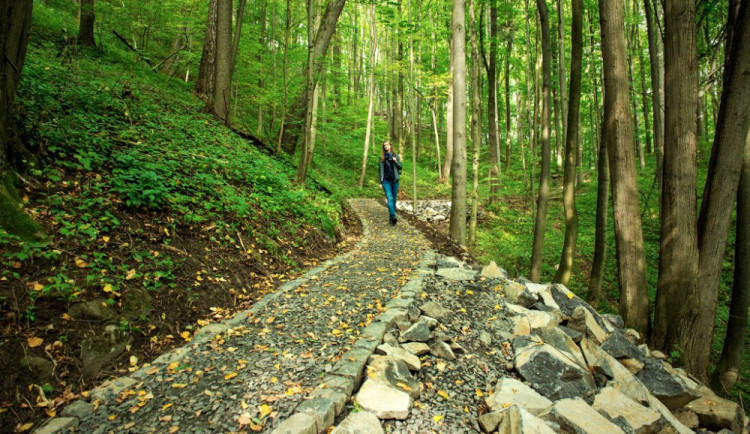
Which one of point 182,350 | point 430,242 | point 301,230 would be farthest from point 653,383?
point 301,230

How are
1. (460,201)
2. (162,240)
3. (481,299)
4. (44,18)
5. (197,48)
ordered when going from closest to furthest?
(162,240) < (481,299) < (460,201) < (44,18) < (197,48)

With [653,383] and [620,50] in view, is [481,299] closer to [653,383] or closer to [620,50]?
[653,383]

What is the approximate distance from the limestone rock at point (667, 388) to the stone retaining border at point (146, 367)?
426 cm

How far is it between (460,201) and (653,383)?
13.7 ft

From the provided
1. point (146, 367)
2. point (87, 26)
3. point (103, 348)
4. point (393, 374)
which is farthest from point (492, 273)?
point (87, 26)

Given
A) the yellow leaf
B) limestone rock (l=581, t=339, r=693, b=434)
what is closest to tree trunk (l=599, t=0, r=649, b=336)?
limestone rock (l=581, t=339, r=693, b=434)

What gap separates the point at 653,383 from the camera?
3840mm

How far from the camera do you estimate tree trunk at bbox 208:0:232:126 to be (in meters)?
8.43

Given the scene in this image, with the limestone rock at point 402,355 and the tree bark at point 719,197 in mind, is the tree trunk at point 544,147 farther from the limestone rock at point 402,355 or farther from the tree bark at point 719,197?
the limestone rock at point 402,355

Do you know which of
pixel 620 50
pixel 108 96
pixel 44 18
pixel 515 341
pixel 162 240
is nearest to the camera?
pixel 515 341

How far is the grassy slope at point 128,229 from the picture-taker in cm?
254

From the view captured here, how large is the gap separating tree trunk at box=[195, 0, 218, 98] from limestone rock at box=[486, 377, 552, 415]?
30.8 feet

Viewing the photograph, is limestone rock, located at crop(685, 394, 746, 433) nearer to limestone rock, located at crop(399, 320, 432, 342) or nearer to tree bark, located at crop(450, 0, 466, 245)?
limestone rock, located at crop(399, 320, 432, 342)

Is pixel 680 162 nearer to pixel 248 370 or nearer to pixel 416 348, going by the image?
pixel 416 348
